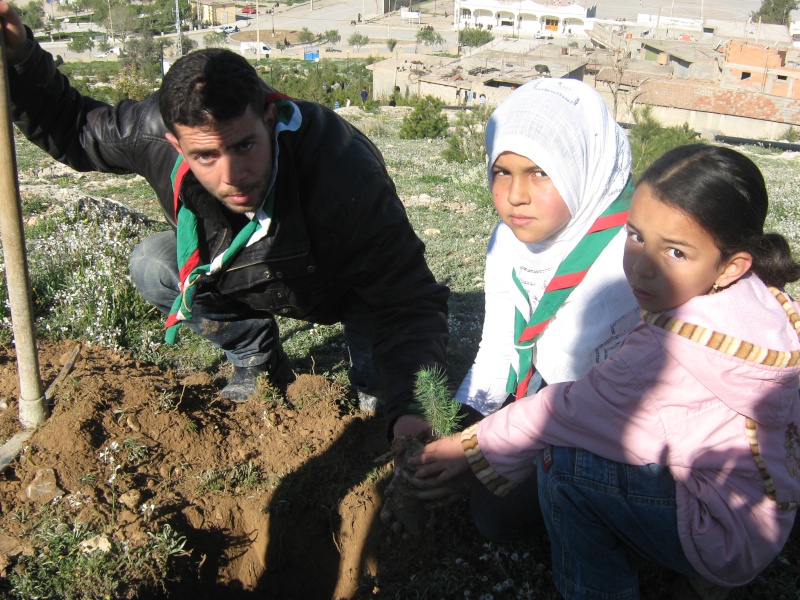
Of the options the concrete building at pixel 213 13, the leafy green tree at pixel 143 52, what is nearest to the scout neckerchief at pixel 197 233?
the leafy green tree at pixel 143 52

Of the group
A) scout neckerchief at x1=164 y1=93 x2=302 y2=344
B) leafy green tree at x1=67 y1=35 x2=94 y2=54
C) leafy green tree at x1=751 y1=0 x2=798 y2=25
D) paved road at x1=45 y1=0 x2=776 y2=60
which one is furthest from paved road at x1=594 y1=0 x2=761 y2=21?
scout neckerchief at x1=164 y1=93 x2=302 y2=344

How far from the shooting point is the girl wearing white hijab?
2.24 metres

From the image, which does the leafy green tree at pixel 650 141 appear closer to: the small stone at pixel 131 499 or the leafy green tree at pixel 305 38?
the small stone at pixel 131 499

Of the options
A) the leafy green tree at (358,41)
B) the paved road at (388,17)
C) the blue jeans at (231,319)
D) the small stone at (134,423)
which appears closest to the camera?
the small stone at (134,423)

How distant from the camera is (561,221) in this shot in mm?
2311

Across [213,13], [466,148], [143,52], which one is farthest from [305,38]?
[466,148]

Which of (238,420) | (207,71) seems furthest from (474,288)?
(207,71)

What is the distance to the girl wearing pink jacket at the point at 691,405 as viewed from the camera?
1752 millimetres

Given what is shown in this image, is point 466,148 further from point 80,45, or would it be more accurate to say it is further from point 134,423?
point 80,45

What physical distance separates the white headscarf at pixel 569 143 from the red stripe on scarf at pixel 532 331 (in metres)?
0.26

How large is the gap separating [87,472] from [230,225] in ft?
3.94

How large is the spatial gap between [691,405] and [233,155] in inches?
71.9

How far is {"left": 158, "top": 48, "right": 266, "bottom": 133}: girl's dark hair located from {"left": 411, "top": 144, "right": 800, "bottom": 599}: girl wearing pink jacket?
147 cm

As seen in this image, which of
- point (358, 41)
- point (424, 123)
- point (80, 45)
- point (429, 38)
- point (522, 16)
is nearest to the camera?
point (424, 123)
